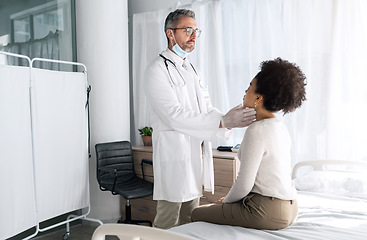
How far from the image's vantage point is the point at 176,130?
204cm

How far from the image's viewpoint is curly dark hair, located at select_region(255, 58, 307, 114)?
1.63 meters

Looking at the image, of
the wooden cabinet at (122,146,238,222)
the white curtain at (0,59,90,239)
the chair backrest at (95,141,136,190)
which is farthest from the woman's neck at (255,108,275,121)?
the chair backrest at (95,141,136,190)

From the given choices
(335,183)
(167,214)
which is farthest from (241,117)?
(335,183)

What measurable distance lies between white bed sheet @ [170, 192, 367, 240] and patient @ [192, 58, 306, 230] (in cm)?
5

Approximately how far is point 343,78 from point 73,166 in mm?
2374

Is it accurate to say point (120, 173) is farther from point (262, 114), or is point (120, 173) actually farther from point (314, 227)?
point (314, 227)

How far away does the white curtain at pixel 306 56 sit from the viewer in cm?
283

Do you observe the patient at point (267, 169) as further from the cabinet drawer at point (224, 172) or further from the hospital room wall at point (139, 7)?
the hospital room wall at point (139, 7)

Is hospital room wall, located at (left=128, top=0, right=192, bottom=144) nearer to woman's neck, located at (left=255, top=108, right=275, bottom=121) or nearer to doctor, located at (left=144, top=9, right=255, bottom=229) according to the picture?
doctor, located at (left=144, top=9, right=255, bottom=229)

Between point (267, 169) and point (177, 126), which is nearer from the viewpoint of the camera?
point (267, 169)

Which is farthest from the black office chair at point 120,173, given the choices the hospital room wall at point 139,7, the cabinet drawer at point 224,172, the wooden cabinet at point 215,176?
the hospital room wall at point 139,7

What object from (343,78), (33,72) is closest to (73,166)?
(33,72)

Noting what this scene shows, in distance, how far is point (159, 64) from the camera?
2.11 metres

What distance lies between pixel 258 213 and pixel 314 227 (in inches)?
10.3
